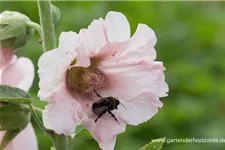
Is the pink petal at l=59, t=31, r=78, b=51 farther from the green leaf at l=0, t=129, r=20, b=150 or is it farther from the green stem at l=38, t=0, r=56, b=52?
the green leaf at l=0, t=129, r=20, b=150

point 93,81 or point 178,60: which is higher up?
point 93,81

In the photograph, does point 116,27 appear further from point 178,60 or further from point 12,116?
point 178,60

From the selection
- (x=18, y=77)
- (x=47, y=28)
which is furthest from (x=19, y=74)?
(x=47, y=28)

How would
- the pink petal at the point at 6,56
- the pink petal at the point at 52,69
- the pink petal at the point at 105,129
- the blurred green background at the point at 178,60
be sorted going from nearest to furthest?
the pink petal at the point at 52,69, the pink petal at the point at 105,129, the pink petal at the point at 6,56, the blurred green background at the point at 178,60

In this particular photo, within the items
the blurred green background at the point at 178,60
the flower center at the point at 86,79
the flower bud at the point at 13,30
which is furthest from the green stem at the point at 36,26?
the blurred green background at the point at 178,60

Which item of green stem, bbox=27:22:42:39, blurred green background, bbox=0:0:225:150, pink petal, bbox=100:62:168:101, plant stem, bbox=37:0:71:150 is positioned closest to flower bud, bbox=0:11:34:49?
green stem, bbox=27:22:42:39

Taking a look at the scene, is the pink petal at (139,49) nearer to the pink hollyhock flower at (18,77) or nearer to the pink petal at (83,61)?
the pink petal at (83,61)
